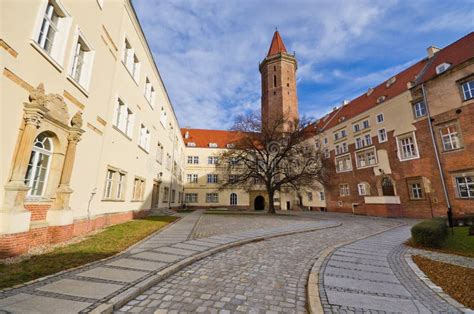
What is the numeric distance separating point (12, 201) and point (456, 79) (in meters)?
29.3

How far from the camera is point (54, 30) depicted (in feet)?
23.7

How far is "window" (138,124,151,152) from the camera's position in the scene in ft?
52.3

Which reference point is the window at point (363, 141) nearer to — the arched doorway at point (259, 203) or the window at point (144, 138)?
the arched doorway at point (259, 203)

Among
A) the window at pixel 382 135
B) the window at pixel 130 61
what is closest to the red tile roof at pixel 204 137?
the window at pixel 382 135

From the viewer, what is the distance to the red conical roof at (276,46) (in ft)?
169

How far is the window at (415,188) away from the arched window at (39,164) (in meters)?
28.2

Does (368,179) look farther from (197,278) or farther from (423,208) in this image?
(197,278)

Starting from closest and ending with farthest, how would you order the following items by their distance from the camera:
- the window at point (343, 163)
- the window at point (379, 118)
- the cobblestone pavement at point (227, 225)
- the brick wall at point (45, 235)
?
the brick wall at point (45, 235)
the cobblestone pavement at point (227, 225)
the window at point (379, 118)
the window at point (343, 163)

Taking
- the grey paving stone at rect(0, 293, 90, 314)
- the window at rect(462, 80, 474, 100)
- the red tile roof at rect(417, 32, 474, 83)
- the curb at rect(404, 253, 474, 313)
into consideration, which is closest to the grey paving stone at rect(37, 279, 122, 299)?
the grey paving stone at rect(0, 293, 90, 314)

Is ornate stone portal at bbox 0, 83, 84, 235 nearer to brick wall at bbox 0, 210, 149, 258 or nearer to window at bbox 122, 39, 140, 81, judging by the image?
brick wall at bbox 0, 210, 149, 258

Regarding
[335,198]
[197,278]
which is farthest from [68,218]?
[335,198]

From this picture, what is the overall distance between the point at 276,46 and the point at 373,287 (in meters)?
56.7

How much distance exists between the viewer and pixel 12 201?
5.34 meters

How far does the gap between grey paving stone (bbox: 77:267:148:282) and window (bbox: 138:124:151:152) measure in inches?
469
